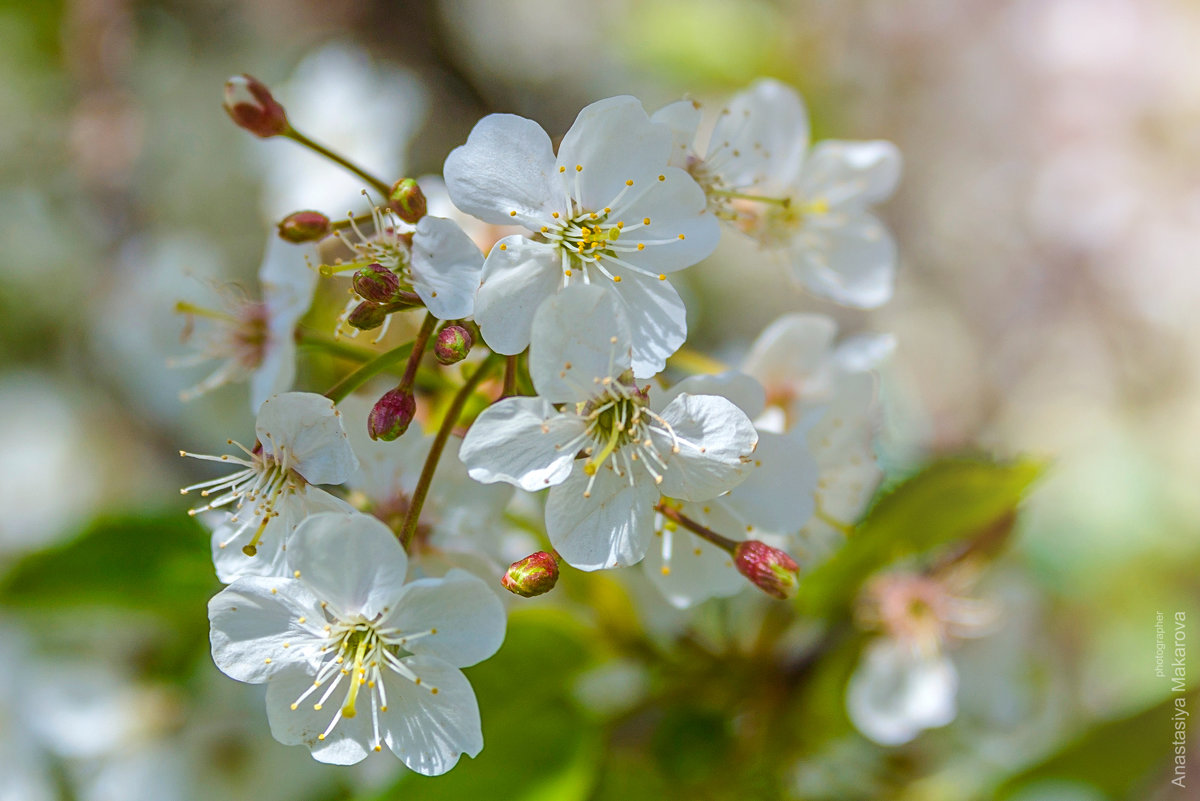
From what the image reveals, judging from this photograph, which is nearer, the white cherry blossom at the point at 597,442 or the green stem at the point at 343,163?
the white cherry blossom at the point at 597,442

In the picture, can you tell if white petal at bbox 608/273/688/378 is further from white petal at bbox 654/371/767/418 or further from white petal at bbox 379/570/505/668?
white petal at bbox 379/570/505/668

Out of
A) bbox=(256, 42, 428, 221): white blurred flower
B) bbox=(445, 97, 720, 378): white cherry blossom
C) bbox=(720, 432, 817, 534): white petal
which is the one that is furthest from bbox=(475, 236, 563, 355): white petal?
bbox=(256, 42, 428, 221): white blurred flower

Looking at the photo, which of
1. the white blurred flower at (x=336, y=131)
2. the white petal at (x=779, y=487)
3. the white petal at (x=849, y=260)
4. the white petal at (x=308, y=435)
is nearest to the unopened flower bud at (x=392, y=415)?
the white petal at (x=308, y=435)

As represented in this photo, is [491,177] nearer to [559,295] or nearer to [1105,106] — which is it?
[559,295]

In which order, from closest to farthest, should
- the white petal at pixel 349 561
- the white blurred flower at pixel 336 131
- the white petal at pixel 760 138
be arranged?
1. the white petal at pixel 349 561
2. the white petal at pixel 760 138
3. the white blurred flower at pixel 336 131

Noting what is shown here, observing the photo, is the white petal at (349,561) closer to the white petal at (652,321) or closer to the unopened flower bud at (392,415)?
the unopened flower bud at (392,415)

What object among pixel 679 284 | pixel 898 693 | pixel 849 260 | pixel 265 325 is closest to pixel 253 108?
pixel 265 325
